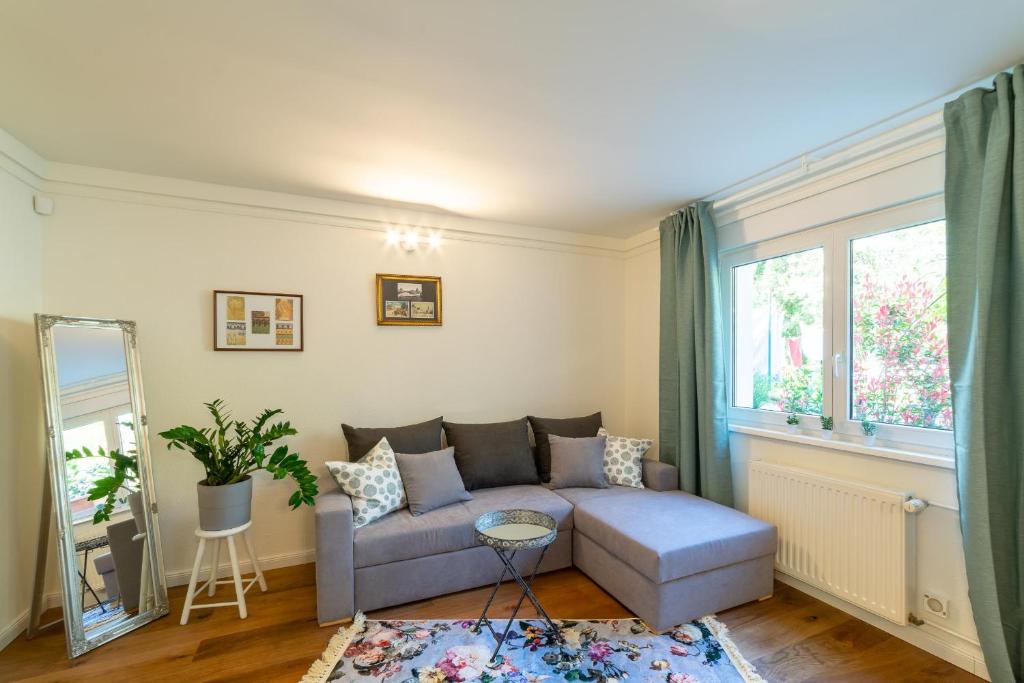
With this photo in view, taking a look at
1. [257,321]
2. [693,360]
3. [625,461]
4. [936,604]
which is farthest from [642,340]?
[257,321]

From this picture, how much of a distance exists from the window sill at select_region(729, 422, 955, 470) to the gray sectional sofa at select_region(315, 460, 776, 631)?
1.75 ft

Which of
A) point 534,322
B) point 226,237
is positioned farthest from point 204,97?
point 534,322

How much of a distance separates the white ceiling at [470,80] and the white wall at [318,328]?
46cm

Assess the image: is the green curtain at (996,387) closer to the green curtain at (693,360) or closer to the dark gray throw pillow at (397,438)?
the green curtain at (693,360)

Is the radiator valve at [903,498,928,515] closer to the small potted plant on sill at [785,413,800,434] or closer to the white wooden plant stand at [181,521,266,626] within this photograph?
the small potted plant on sill at [785,413,800,434]

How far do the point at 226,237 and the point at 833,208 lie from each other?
3723 mm

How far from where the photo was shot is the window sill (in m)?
2.09

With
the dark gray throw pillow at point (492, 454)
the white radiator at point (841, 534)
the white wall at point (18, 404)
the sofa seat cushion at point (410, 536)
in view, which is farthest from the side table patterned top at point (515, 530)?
the white wall at point (18, 404)

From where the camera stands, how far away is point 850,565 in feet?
7.64

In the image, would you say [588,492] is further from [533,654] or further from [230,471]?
[230,471]

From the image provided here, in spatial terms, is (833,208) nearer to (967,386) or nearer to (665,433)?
(967,386)

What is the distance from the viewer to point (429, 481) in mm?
2861

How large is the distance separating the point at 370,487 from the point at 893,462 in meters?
2.79

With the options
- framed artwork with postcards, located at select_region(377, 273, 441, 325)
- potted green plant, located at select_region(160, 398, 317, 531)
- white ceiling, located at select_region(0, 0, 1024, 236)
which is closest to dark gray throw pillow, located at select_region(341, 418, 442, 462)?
potted green plant, located at select_region(160, 398, 317, 531)
